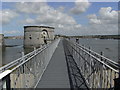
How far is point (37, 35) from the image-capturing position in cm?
4453

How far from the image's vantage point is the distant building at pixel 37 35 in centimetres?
4441

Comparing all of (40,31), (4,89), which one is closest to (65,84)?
(4,89)

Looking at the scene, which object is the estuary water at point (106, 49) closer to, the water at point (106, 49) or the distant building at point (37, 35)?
the water at point (106, 49)

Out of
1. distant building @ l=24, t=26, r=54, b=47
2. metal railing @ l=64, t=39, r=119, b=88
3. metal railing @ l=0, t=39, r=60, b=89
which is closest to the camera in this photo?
metal railing @ l=0, t=39, r=60, b=89

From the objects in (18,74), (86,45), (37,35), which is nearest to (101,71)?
(18,74)

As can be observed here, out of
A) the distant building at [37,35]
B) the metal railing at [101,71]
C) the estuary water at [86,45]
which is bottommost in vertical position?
the estuary water at [86,45]

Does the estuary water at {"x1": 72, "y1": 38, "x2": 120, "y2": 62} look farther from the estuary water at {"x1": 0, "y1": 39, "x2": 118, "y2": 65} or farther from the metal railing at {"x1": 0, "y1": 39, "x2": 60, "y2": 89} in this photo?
the metal railing at {"x1": 0, "y1": 39, "x2": 60, "y2": 89}

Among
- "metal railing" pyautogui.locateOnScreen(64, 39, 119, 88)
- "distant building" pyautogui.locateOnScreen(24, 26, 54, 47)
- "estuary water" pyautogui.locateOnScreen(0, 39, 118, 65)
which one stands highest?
"distant building" pyautogui.locateOnScreen(24, 26, 54, 47)

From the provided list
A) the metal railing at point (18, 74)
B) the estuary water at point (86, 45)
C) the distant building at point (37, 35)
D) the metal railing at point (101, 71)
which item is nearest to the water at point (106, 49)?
the estuary water at point (86, 45)

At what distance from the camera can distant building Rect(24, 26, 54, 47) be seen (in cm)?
4441

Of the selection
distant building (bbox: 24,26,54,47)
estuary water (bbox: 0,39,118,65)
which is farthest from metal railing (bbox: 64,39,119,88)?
distant building (bbox: 24,26,54,47)

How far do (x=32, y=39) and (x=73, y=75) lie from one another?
135ft

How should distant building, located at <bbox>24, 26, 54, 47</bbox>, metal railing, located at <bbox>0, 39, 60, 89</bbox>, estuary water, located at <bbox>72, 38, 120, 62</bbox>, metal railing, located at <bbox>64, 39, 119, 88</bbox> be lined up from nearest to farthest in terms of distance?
metal railing, located at <bbox>0, 39, 60, 89</bbox>, metal railing, located at <bbox>64, 39, 119, 88</bbox>, estuary water, located at <bbox>72, 38, 120, 62</bbox>, distant building, located at <bbox>24, 26, 54, 47</bbox>

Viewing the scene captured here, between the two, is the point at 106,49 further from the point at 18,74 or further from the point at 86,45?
the point at 18,74
